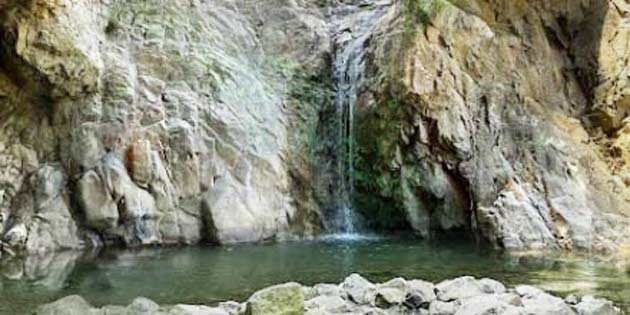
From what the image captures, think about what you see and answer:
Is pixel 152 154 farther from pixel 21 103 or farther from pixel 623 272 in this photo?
pixel 623 272

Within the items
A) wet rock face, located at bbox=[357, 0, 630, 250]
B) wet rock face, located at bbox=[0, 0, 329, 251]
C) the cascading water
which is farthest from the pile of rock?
the cascading water

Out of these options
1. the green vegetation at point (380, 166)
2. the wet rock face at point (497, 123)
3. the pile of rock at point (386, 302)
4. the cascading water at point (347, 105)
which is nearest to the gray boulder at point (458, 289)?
the pile of rock at point (386, 302)

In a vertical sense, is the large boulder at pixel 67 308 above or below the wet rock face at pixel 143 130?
below

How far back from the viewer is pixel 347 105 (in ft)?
52.2

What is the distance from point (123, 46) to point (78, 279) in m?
6.48

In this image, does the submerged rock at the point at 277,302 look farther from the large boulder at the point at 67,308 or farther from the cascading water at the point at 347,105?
the cascading water at the point at 347,105

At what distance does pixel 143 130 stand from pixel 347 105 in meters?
4.35

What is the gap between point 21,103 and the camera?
43.6ft

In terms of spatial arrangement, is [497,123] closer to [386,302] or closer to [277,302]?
[386,302]

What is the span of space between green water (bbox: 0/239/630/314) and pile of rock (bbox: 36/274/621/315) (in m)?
0.84

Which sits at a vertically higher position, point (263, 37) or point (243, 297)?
point (263, 37)

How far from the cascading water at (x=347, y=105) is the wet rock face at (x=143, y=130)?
1.83ft

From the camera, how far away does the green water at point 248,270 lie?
28.6 feet

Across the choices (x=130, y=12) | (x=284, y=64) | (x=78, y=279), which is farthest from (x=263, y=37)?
(x=78, y=279)
